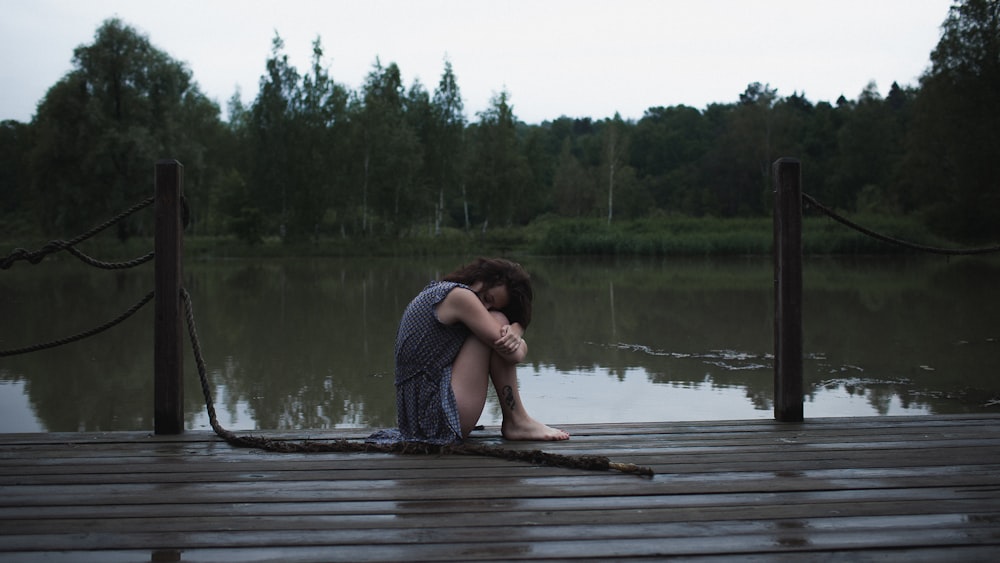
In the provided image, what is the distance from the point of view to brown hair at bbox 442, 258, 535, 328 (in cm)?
311

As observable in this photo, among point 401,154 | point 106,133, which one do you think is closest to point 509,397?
point 106,133

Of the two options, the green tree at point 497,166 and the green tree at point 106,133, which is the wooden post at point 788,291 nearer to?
the green tree at point 106,133

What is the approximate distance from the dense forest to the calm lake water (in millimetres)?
13067

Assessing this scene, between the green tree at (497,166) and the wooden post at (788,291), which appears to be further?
the green tree at (497,166)

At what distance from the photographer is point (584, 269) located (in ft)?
75.6

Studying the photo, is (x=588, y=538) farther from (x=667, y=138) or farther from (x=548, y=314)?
(x=667, y=138)

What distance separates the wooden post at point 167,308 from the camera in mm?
3277

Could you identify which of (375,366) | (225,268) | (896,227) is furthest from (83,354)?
(896,227)

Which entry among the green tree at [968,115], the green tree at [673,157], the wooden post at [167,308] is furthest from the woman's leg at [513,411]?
the green tree at [673,157]

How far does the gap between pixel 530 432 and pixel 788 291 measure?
1.22m

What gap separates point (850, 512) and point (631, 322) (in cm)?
864

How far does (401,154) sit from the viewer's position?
110 ft

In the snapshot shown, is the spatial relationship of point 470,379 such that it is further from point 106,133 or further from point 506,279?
point 106,133

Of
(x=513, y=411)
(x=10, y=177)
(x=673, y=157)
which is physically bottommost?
(x=513, y=411)
